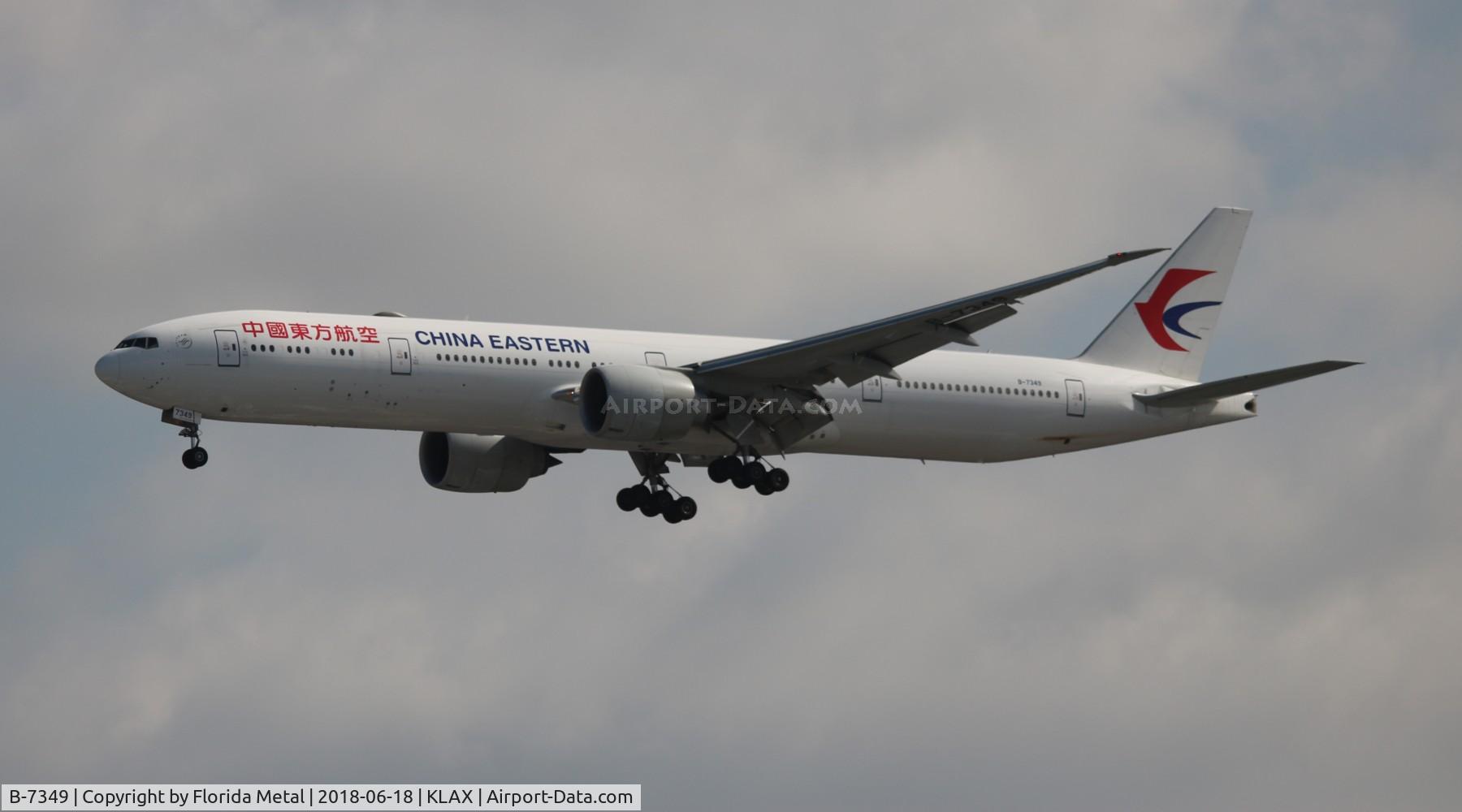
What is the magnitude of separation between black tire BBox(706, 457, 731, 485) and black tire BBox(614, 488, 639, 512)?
3.32 metres

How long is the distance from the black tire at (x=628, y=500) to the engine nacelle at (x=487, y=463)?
8.07 feet

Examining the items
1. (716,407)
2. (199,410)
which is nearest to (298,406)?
(199,410)

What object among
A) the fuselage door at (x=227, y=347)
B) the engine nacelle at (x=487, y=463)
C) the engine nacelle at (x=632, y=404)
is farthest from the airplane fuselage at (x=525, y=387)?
the engine nacelle at (x=487, y=463)

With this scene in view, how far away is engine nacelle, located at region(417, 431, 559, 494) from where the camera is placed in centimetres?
5878

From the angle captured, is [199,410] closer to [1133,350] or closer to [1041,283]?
[1041,283]

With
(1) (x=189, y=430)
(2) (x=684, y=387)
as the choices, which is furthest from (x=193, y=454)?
(2) (x=684, y=387)

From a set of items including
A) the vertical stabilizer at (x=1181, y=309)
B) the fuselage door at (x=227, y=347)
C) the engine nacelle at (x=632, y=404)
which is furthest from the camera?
the vertical stabilizer at (x=1181, y=309)

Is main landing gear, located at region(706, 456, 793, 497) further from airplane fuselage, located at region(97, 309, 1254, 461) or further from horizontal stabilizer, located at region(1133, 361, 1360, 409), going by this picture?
horizontal stabilizer, located at region(1133, 361, 1360, 409)

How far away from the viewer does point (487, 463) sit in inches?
2315

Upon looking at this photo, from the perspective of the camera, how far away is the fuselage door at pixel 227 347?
4916 centimetres

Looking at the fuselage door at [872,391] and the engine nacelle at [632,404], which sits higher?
the fuselage door at [872,391]

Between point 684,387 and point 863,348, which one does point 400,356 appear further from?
point 863,348

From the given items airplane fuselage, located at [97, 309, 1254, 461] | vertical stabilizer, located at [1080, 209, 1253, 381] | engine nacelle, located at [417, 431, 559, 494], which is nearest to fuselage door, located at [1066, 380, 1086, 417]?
airplane fuselage, located at [97, 309, 1254, 461]

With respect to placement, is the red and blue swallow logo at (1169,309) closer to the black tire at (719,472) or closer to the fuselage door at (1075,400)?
the fuselage door at (1075,400)
